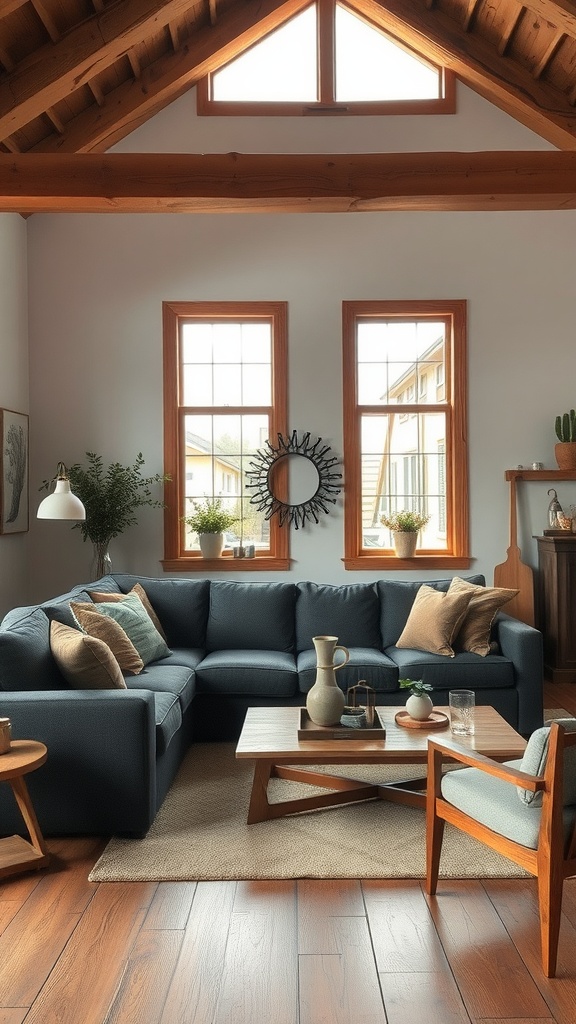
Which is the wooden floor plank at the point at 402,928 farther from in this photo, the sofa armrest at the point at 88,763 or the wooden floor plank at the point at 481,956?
the sofa armrest at the point at 88,763

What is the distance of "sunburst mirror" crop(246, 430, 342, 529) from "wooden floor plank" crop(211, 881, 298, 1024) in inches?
153

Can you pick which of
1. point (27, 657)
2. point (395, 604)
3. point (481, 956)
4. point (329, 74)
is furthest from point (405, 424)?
point (481, 956)

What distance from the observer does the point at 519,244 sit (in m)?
6.75

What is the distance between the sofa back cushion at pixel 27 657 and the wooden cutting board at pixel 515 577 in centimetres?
384

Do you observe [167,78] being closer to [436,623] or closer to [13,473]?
[13,473]

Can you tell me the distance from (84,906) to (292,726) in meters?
1.23

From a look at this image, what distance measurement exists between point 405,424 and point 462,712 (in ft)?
12.1

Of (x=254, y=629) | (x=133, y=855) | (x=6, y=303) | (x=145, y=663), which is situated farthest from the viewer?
(x=6, y=303)

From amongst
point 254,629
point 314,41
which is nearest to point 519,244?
point 314,41

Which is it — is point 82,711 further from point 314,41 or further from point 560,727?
point 314,41

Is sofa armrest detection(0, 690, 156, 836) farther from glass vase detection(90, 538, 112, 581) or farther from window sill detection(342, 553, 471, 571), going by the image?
window sill detection(342, 553, 471, 571)

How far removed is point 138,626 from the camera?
190 inches

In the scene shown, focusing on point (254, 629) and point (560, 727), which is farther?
point (254, 629)

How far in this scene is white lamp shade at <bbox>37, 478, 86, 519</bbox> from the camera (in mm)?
5031
